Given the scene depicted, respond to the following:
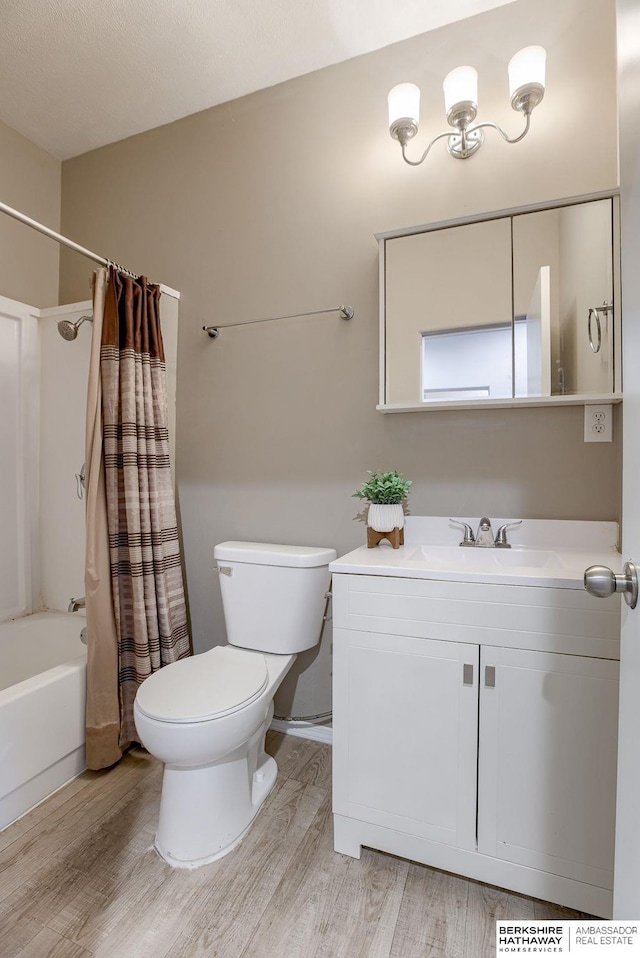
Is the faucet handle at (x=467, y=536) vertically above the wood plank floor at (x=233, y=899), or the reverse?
the faucet handle at (x=467, y=536)

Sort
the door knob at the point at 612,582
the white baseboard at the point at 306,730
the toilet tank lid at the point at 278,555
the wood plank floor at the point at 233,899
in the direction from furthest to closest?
the white baseboard at the point at 306,730
the toilet tank lid at the point at 278,555
the wood plank floor at the point at 233,899
the door knob at the point at 612,582

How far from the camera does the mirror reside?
60.1 inches

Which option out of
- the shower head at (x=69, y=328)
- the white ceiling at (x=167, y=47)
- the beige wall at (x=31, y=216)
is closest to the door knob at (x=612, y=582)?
the white ceiling at (x=167, y=47)

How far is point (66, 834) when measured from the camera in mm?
1485

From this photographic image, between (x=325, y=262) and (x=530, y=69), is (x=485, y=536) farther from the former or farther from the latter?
(x=530, y=69)

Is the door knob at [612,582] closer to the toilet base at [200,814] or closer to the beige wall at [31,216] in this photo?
the toilet base at [200,814]

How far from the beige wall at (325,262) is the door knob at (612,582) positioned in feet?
3.15

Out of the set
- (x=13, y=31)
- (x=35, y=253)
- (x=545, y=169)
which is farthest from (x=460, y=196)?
(x=35, y=253)

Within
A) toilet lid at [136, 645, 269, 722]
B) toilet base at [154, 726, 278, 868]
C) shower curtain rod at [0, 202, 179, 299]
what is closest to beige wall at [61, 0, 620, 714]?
shower curtain rod at [0, 202, 179, 299]

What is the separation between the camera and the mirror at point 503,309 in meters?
1.53

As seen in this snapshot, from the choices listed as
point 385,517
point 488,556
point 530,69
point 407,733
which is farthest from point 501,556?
point 530,69

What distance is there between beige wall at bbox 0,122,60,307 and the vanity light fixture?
1.86 meters

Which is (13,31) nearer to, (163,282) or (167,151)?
(167,151)

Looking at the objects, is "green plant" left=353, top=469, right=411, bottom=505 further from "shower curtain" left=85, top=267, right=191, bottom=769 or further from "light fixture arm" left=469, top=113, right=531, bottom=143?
"light fixture arm" left=469, top=113, right=531, bottom=143
